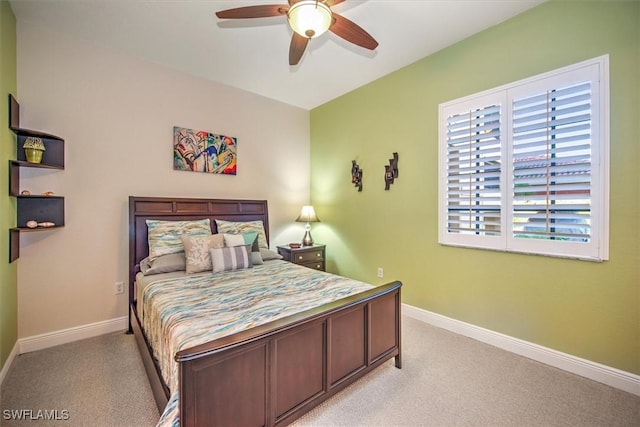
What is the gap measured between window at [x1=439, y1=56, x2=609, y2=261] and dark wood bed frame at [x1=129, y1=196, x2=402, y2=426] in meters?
1.19

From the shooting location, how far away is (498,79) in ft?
8.16

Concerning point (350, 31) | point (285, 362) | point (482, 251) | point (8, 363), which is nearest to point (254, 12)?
point (350, 31)

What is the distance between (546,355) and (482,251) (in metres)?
0.93

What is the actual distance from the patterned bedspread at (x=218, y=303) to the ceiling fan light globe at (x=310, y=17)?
5.78 feet

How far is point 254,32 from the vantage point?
8.36 ft

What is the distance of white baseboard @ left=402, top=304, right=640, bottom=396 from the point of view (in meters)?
1.91

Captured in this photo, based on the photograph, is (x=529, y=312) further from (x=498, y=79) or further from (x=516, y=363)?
(x=498, y=79)

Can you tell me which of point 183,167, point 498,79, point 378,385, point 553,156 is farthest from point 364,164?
point 378,385

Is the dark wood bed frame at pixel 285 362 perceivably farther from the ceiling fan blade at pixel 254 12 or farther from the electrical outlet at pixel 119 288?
the ceiling fan blade at pixel 254 12

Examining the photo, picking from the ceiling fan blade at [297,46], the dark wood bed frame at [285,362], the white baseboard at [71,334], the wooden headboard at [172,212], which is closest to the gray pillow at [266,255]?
the wooden headboard at [172,212]

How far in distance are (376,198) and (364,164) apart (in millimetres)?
514

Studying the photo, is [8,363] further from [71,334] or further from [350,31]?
[350,31]

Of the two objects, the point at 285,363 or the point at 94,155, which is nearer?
the point at 285,363

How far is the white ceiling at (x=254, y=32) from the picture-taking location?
7.32 ft
